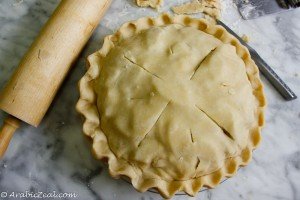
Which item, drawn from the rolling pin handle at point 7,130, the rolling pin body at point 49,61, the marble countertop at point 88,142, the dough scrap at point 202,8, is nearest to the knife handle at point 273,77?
the marble countertop at point 88,142

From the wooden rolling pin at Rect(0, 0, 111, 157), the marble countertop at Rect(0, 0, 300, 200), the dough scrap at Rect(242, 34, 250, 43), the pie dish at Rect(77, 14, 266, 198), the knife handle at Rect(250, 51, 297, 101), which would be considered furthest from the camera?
the dough scrap at Rect(242, 34, 250, 43)

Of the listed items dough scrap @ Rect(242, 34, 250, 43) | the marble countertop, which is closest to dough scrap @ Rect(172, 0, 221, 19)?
the marble countertop

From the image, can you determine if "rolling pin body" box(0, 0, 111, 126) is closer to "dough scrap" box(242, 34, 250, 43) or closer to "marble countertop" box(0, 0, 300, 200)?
"marble countertop" box(0, 0, 300, 200)

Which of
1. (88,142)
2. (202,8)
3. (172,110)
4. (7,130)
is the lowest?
(88,142)

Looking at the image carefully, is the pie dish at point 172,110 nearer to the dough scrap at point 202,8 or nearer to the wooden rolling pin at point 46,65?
the wooden rolling pin at point 46,65

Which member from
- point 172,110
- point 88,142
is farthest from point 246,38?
point 88,142

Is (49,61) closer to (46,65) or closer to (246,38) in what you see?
(46,65)
